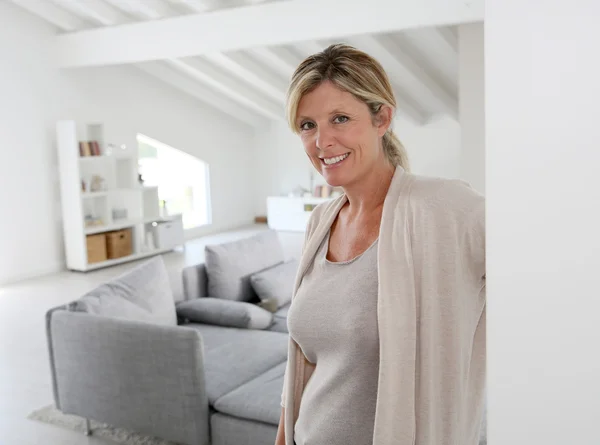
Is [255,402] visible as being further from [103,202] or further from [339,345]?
[103,202]

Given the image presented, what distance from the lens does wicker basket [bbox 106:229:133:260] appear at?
8211mm

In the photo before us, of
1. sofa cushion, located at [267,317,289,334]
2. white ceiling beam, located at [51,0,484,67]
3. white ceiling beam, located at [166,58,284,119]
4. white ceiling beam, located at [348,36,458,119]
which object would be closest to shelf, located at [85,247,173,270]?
white ceiling beam, located at [51,0,484,67]

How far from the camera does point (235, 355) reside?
354 centimetres

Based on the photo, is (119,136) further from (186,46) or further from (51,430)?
(51,430)

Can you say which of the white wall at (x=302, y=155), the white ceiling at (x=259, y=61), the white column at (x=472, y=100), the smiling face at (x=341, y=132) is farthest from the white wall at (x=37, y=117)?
the smiling face at (x=341, y=132)

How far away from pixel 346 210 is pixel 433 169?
935 centimetres

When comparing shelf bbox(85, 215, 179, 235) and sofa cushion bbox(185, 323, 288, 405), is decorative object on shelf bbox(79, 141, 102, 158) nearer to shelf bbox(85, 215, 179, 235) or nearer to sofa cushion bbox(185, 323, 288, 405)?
shelf bbox(85, 215, 179, 235)

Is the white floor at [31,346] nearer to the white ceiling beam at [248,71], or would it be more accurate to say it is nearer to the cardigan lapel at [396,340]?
the white ceiling beam at [248,71]

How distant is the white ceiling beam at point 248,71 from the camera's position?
27.7 feet

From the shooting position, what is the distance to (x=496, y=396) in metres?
0.49

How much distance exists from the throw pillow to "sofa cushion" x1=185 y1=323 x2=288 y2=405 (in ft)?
0.16

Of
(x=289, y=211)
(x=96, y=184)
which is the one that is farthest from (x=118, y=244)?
(x=289, y=211)

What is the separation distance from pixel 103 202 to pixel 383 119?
292 inches

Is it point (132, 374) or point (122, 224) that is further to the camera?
point (122, 224)
